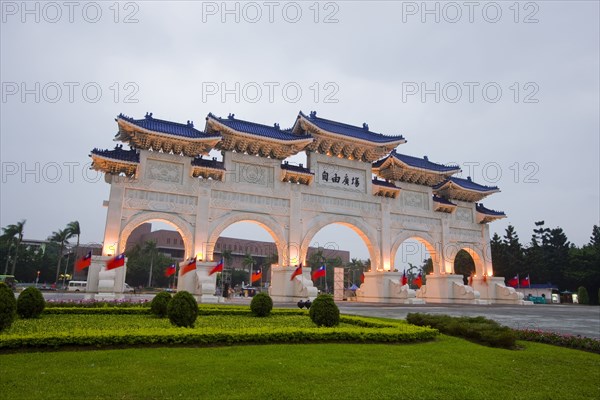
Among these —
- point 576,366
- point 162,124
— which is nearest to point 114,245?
point 162,124

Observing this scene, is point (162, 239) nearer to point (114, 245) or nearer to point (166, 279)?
point (166, 279)

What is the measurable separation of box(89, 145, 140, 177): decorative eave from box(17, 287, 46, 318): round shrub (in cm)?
1065

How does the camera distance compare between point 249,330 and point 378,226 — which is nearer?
point 249,330

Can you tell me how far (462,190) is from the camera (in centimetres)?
3181

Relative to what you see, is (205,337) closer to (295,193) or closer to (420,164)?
(295,193)

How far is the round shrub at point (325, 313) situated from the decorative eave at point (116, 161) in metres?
14.8

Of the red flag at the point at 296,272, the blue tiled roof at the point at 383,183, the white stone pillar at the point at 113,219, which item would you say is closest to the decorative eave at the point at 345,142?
the blue tiled roof at the point at 383,183

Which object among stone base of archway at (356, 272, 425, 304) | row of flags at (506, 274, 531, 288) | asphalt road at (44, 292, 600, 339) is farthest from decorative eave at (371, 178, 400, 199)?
row of flags at (506, 274, 531, 288)

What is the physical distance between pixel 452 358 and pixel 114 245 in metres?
18.2

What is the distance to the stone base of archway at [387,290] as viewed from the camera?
26.2 metres

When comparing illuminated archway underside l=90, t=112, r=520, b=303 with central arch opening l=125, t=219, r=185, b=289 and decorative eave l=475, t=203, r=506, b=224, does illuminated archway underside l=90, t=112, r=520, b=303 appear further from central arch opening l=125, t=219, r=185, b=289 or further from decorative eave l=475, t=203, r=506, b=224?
central arch opening l=125, t=219, r=185, b=289

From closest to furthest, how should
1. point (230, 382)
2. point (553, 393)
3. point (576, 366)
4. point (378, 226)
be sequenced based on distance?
point (230, 382)
point (553, 393)
point (576, 366)
point (378, 226)

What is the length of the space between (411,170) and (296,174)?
30.5 feet

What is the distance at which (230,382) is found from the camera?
494 centimetres
